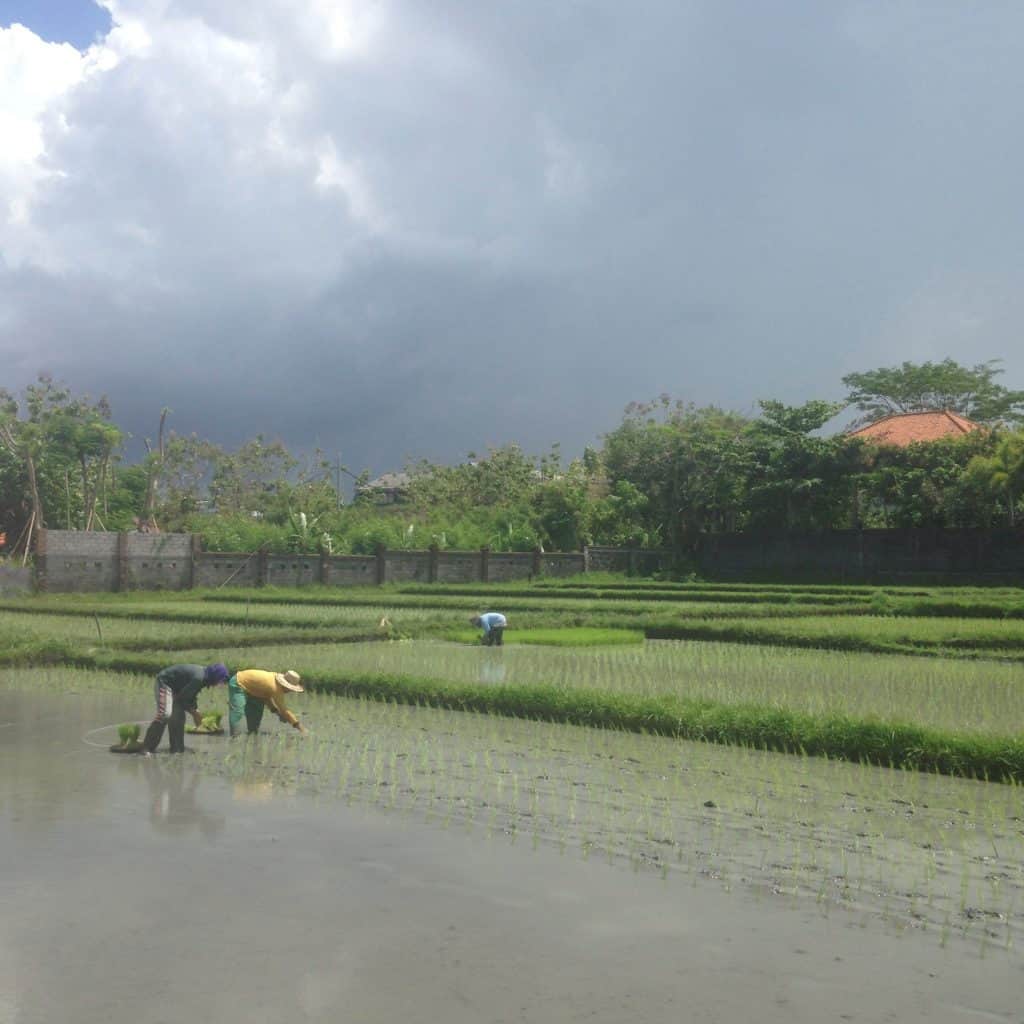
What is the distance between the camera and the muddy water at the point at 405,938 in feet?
12.4

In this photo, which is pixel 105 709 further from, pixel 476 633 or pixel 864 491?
pixel 864 491

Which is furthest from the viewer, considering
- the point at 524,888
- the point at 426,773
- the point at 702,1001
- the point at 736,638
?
the point at 736,638

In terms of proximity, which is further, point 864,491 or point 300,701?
point 864,491

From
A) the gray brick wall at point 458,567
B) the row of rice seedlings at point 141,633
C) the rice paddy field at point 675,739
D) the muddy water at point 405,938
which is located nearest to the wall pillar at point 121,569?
the row of rice seedlings at point 141,633

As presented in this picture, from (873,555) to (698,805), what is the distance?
2593 centimetres

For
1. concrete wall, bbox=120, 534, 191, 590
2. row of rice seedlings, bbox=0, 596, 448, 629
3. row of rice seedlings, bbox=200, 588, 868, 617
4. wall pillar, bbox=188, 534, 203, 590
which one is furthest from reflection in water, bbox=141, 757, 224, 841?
wall pillar, bbox=188, 534, 203, 590

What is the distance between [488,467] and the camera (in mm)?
43469

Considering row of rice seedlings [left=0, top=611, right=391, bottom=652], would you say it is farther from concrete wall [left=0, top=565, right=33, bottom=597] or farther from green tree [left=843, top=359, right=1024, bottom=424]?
green tree [left=843, top=359, right=1024, bottom=424]

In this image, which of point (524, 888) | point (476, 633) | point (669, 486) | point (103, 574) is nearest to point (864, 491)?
point (669, 486)

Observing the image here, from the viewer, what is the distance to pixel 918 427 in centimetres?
3731

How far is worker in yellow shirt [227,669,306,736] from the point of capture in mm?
8586

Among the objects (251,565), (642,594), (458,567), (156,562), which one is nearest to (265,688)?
(642,594)

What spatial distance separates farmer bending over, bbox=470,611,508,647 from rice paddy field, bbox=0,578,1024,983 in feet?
0.64

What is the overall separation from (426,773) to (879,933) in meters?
3.67
